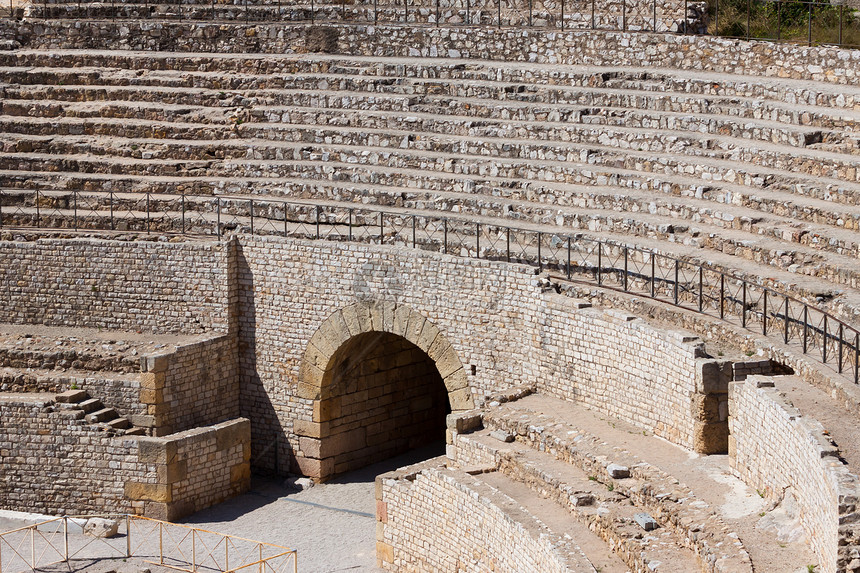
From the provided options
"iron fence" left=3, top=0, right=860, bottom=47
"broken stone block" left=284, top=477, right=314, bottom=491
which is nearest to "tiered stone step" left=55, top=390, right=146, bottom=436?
"broken stone block" left=284, top=477, right=314, bottom=491

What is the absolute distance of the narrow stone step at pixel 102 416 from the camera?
2331cm

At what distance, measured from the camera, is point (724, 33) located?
90.7ft

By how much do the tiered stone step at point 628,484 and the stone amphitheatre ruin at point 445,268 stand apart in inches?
2.1

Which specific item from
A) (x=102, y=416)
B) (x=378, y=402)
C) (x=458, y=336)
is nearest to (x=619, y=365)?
(x=458, y=336)

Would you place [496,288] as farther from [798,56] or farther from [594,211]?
[798,56]

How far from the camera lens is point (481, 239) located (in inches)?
943

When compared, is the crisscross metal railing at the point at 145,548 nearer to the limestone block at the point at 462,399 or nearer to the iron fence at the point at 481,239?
the limestone block at the point at 462,399

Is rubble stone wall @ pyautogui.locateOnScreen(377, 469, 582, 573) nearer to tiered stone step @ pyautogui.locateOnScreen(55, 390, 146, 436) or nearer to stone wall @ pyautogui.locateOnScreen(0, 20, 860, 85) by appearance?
tiered stone step @ pyautogui.locateOnScreen(55, 390, 146, 436)

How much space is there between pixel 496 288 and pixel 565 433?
9.75ft

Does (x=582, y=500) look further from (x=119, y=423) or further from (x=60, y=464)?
(x=60, y=464)

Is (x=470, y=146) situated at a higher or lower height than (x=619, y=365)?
higher

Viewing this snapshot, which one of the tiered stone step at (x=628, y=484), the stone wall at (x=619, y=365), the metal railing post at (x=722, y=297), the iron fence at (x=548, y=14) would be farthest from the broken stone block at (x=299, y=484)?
the iron fence at (x=548, y=14)

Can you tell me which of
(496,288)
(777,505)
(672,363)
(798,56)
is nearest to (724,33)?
(798,56)

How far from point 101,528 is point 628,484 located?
324 inches
